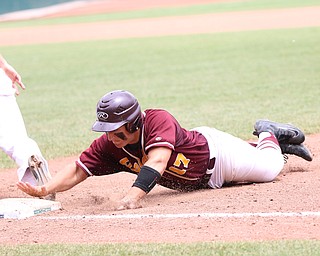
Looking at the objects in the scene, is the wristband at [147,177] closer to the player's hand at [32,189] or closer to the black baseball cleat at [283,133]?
the player's hand at [32,189]

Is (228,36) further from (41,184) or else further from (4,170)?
(41,184)

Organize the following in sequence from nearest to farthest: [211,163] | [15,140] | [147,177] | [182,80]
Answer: [147,177] < [211,163] < [15,140] < [182,80]

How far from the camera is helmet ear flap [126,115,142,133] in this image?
589 centimetres

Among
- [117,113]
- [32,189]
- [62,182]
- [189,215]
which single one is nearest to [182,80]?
[62,182]

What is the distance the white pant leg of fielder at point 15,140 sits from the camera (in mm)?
6617

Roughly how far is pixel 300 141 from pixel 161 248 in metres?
2.93

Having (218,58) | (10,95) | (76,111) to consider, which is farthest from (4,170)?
(218,58)

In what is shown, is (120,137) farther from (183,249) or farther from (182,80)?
(182,80)

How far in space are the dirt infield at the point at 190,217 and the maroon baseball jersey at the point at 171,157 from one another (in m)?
0.17

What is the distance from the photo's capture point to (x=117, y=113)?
5805mm

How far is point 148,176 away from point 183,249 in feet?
4.16

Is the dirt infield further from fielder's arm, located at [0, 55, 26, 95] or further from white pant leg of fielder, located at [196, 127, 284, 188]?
fielder's arm, located at [0, 55, 26, 95]

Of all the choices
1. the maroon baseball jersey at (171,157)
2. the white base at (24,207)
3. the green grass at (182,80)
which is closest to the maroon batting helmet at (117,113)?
the maroon baseball jersey at (171,157)

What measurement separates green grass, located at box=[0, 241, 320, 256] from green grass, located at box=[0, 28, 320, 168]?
452 centimetres
